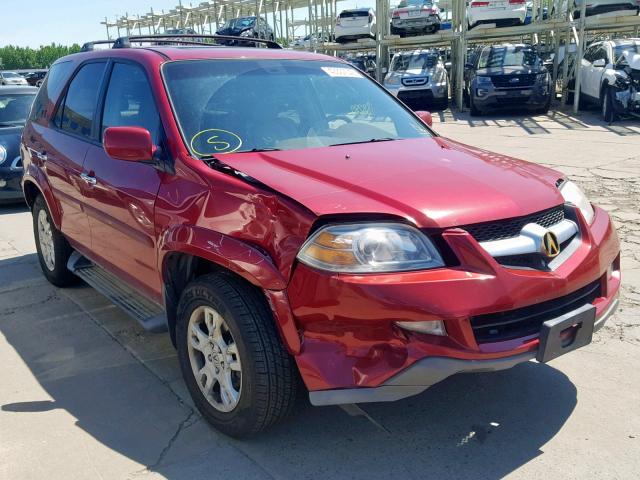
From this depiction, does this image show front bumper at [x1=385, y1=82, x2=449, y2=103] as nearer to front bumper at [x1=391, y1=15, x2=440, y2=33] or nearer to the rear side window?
front bumper at [x1=391, y1=15, x2=440, y2=33]

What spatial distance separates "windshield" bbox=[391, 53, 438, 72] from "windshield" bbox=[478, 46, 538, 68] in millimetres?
2039

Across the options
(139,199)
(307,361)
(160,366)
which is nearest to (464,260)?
(307,361)

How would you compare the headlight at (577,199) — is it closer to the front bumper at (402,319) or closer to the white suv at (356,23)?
the front bumper at (402,319)

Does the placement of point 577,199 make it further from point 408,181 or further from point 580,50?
point 580,50

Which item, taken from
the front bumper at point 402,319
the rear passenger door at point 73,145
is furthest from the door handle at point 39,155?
the front bumper at point 402,319

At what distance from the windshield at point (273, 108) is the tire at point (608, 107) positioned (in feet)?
41.2

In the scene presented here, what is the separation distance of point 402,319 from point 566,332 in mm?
757

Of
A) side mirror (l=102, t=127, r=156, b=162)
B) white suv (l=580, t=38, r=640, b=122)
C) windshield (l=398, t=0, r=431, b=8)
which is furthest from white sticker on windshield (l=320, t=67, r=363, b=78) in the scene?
windshield (l=398, t=0, r=431, b=8)

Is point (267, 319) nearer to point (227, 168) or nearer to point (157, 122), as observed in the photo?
point (227, 168)

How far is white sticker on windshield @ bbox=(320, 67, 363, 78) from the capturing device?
3940 millimetres

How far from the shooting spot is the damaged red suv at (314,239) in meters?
2.37

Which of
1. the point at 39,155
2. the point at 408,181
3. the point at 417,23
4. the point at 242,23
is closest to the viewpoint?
the point at 408,181

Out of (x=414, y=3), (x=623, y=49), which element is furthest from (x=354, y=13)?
(x=623, y=49)

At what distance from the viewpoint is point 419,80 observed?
18609mm
